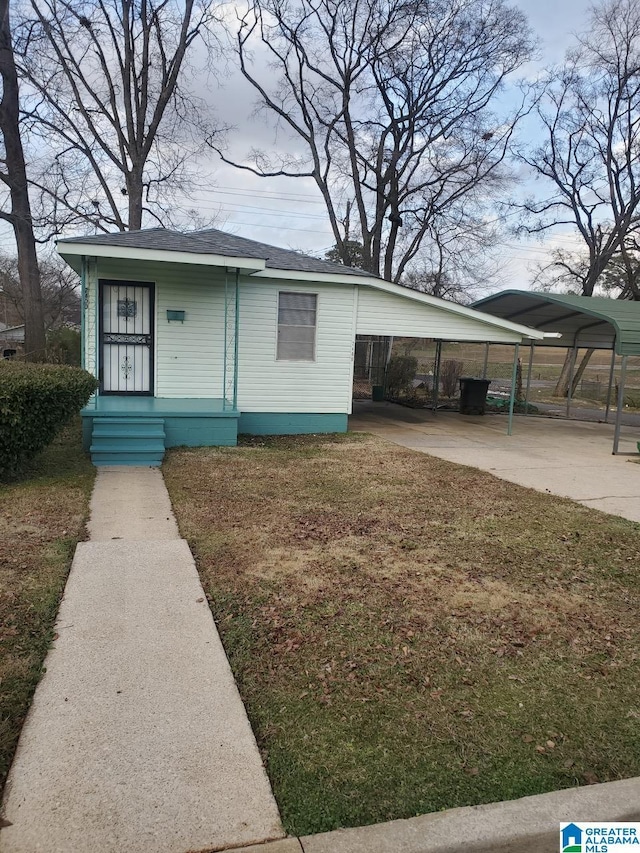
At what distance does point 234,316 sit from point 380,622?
24.9 ft

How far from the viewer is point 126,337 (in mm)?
9961

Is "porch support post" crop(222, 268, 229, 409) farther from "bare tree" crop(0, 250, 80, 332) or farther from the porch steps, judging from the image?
"bare tree" crop(0, 250, 80, 332)

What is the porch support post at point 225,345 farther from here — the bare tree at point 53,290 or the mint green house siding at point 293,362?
the bare tree at point 53,290

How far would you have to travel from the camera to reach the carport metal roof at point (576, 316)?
10109 mm

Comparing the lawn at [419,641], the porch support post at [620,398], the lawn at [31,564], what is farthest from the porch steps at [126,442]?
the porch support post at [620,398]

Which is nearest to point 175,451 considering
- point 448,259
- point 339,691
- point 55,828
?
point 339,691

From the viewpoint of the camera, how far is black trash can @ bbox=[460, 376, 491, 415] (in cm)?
1605

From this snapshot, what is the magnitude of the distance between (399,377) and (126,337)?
35.8 ft

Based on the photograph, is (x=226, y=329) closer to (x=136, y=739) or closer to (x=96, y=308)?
(x=96, y=308)

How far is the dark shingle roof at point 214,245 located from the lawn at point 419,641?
414cm

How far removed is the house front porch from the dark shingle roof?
2.31 meters

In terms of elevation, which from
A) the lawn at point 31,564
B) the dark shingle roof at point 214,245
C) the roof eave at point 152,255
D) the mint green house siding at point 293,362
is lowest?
the lawn at point 31,564

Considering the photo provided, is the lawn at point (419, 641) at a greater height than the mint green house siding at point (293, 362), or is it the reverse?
the mint green house siding at point (293, 362)

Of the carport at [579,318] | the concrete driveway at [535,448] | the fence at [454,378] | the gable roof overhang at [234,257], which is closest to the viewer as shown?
the concrete driveway at [535,448]
